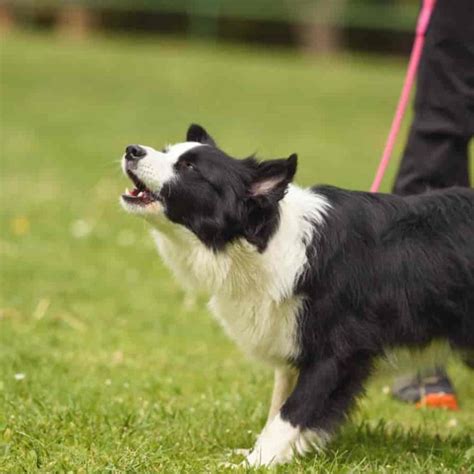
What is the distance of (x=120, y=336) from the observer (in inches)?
234

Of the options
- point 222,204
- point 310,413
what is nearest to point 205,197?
point 222,204

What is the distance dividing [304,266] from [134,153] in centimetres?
75

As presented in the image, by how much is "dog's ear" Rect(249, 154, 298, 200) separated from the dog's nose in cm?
43

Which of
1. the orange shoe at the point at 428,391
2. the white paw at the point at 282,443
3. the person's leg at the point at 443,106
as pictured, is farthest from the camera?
the orange shoe at the point at 428,391

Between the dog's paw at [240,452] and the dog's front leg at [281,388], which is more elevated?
the dog's front leg at [281,388]

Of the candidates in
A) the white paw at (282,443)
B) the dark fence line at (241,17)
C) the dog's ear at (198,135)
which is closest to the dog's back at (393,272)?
the white paw at (282,443)

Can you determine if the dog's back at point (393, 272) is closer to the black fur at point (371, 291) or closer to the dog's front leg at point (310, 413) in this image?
the black fur at point (371, 291)

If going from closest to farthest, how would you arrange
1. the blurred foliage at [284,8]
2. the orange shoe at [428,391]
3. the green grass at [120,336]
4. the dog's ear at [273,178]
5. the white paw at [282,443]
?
1. the dog's ear at [273,178]
2. the white paw at [282,443]
3. the green grass at [120,336]
4. the orange shoe at [428,391]
5. the blurred foliage at [284,8]

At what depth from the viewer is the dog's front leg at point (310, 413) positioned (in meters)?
3.96

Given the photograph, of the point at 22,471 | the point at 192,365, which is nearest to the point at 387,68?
the point at 192,365

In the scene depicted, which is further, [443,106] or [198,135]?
[443,106]

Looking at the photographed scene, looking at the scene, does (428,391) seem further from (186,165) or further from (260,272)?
(186,165)

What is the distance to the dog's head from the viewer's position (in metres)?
3.91

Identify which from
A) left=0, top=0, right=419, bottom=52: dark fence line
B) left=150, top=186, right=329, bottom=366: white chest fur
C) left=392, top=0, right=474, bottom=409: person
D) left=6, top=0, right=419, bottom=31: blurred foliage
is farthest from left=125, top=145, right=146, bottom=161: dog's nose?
left=0, top=0, right=419, bottom=52: dark fence line
